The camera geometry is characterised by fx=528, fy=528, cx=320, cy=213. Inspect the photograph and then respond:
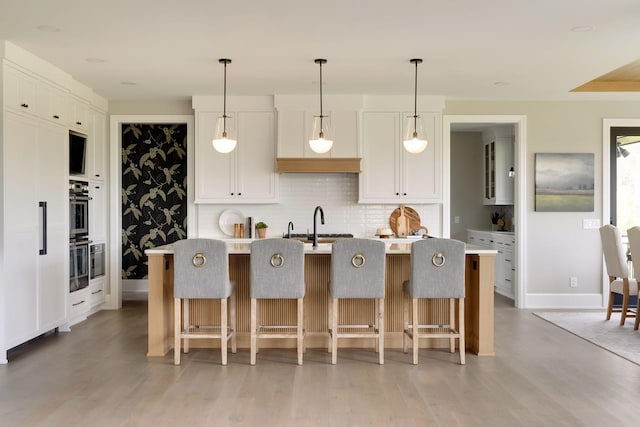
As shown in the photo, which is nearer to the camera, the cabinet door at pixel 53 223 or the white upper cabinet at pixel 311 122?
the cabinet door at pixel 53 223

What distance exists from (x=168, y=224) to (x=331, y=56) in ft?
13.4

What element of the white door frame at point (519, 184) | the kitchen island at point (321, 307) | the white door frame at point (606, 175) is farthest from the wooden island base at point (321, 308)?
the white door frame at point (606, 175)

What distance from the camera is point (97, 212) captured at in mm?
6188

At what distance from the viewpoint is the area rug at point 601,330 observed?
4477 millimetres

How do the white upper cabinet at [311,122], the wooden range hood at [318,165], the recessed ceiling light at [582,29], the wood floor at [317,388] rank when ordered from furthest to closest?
the white upper cabinet at [311,122], the wooden range hood at [318,165], the recessed ceiling light at [582,29], the wood floor at [317,388]

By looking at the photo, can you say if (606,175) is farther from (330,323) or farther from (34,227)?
(34,227)

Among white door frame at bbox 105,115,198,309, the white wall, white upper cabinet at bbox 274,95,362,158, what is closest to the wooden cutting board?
white upper cabinet at bbox 274,95,362,158

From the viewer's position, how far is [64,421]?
292cm

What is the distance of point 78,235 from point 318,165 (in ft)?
8.88

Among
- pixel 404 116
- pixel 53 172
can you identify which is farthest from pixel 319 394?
pixel 404 116

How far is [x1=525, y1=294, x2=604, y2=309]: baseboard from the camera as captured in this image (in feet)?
21.3

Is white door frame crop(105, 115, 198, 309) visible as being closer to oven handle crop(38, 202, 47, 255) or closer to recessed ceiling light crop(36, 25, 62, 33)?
oven handle crop(38, 202, 47, 255)

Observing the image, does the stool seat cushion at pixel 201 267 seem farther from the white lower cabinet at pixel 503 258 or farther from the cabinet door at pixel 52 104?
the white lower cabinet at pixel 503 258

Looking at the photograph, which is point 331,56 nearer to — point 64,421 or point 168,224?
point 64,421
